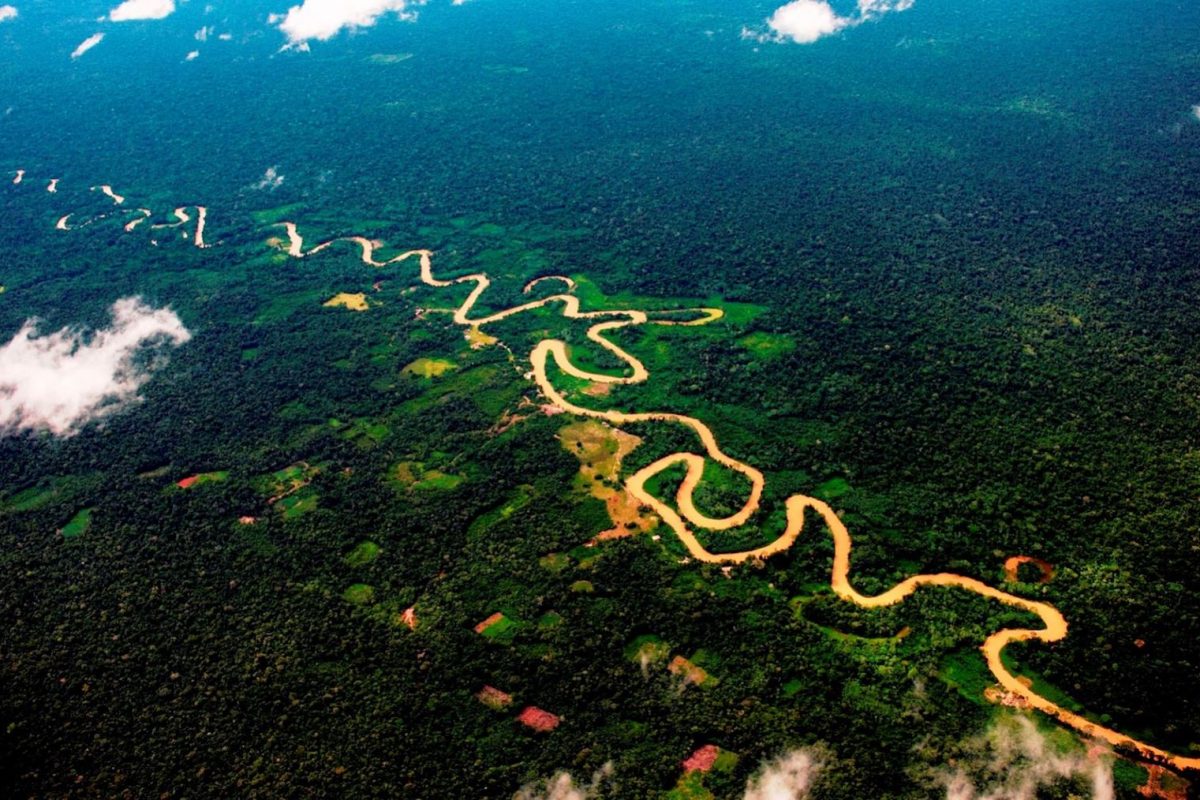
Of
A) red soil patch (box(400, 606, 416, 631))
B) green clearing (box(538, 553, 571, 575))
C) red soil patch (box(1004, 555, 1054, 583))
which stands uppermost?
red soil patch (box(1004, 555, 1054, 583))

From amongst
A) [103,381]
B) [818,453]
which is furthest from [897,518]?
[103,381]

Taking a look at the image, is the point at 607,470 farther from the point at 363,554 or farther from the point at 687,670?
the point at 687,670

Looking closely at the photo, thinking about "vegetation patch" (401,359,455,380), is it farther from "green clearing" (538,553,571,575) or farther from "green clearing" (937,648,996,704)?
"green clearing" (937,648,996,704)

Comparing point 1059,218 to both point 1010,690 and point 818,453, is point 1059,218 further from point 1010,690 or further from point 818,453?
point 1010,690

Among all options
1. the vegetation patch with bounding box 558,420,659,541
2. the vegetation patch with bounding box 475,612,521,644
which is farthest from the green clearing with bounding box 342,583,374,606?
the vegetation patch with bounding box 558,420,659,541

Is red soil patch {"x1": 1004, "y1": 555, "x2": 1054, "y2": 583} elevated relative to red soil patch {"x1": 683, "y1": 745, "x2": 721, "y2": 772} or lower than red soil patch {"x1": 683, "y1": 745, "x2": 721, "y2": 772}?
elevated

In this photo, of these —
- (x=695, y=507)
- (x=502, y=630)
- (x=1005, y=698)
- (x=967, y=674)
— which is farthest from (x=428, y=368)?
(x=1005, y=698)
